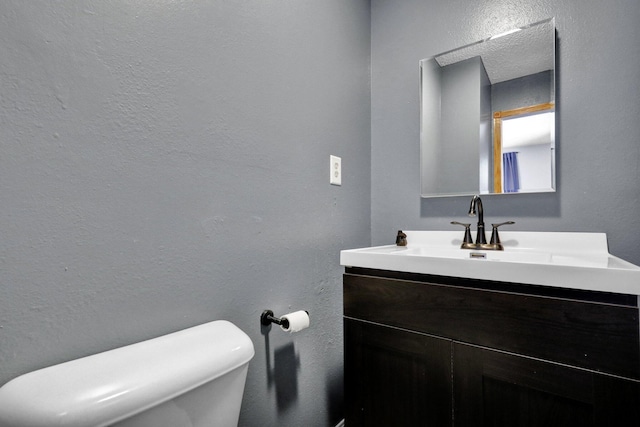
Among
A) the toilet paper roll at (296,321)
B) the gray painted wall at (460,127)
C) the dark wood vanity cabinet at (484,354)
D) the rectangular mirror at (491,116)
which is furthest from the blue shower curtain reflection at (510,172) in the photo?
the toilet paper roll at (296,321)

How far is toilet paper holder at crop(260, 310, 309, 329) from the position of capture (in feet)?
3.20

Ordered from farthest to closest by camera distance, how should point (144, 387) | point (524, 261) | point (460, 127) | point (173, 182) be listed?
point (460, 127), point (524, 261), point (173, 182), point (144, 387)

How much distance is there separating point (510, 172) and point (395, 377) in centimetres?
90

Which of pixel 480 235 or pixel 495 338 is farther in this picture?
pixel 480 235

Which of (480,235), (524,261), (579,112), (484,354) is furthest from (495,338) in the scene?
(579,112)

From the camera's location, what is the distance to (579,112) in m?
1.14

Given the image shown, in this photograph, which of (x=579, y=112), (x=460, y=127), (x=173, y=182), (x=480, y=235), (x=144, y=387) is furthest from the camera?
(x=460, y=127)

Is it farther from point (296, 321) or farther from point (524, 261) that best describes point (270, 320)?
point (524, 261)

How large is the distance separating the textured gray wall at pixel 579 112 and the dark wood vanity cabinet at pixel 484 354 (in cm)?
52

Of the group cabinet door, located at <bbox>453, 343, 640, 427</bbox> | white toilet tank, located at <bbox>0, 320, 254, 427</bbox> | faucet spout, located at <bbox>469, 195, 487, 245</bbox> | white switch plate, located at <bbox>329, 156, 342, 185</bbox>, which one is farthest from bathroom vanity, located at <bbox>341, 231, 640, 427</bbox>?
white toilet tank, located at <bbox>0, 320, 254, 427</bbox>

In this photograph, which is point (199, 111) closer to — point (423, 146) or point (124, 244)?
point (124, 244)

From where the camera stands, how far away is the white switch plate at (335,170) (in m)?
1.32

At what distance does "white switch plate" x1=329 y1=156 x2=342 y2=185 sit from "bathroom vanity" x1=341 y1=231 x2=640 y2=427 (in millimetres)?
358

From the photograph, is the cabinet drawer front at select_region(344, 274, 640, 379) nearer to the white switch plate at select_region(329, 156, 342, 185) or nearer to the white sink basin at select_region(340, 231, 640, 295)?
the white sink basin at select_region(340, 231, 640, 295)
